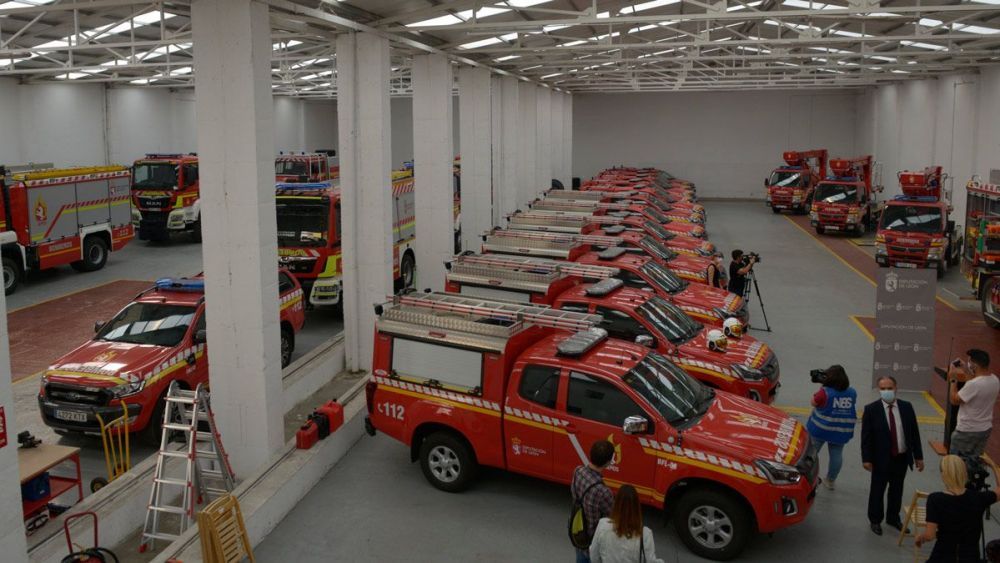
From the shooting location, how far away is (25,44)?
21891 millimetres

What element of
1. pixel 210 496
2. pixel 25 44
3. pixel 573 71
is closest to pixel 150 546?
pixel 210 496

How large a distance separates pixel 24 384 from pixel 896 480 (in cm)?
1150

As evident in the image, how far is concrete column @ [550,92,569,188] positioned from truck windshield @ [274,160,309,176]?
383 inches

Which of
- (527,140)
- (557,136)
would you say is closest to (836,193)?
(557,136)

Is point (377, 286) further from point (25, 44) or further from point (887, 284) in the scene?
point (25, 44)

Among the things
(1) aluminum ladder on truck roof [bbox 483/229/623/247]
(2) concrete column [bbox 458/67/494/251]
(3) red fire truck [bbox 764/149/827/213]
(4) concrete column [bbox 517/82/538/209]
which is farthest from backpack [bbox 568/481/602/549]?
(3) red fire truck [bbox 764/149/827/213]

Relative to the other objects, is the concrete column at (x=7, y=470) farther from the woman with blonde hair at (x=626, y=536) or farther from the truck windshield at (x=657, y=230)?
the truck windshield at (x=657, y=230)

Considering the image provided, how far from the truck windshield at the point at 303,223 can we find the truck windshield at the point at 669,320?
686 centimetres

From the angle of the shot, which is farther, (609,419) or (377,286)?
(377,286)

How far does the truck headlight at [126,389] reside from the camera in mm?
10297

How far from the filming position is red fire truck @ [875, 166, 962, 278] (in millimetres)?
22484

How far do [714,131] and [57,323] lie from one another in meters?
35.8

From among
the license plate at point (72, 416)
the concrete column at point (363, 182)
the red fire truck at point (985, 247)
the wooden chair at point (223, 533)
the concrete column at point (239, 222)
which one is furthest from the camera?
the red fire truck at point (985, 247)

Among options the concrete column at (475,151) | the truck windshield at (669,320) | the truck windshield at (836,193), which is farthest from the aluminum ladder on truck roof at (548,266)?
the truck windshield at (836,193)
